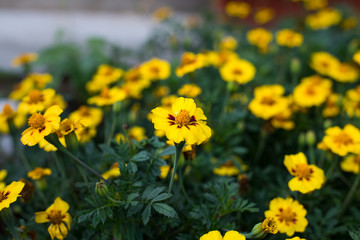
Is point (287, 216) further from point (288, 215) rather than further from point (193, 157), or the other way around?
point (193, 157)

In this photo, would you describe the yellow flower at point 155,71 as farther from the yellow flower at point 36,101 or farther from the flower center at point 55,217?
the flower center at point 55,217

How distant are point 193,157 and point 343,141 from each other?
52 cm

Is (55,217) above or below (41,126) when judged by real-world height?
below

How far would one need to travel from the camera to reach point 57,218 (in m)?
0.99

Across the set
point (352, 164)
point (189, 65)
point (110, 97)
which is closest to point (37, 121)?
point (110, 97)

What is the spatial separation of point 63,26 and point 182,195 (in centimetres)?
336

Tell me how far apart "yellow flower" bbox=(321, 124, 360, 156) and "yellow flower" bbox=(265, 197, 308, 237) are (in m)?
0.23

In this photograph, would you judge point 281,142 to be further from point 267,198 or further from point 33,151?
point 33,151

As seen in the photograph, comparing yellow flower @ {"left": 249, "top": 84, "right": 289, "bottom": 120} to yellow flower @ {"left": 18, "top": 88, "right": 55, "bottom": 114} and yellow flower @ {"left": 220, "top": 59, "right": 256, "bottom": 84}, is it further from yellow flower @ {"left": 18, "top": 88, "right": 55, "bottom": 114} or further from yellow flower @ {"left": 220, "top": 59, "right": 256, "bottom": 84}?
yellow flower @ {"left": 18, "top": 88, "right": 55, "bottom": 114}

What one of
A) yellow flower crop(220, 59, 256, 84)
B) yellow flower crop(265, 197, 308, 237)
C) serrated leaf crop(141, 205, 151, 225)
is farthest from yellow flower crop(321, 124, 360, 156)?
serrated leaf crop(141, 205, 151, 225)

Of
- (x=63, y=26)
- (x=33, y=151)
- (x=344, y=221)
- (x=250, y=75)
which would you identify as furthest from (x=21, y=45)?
(x=344, y=221)

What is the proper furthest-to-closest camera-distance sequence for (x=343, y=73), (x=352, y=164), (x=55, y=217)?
1. (x=343, y=73)
2. (x=352, y=164)
3. (x=55, y=217)

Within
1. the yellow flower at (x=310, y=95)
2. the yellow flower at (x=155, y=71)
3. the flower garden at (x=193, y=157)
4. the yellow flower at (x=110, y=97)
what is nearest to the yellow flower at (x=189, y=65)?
the flower garden at (x=193, y=157)

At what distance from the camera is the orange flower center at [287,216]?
100cm
